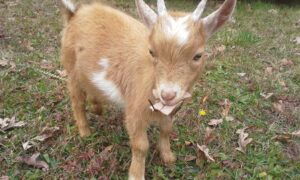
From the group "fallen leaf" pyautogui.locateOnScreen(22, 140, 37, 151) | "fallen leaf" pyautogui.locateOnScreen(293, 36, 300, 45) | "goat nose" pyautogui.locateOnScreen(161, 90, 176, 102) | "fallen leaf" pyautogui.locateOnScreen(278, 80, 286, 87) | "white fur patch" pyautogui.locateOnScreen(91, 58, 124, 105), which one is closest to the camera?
"goat nose" pyautogui.locateOnScreen(161, 90, 176, 102)

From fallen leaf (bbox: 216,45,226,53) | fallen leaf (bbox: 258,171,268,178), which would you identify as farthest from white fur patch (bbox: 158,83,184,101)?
fallen leaf (bbox: 216,45,226,53)

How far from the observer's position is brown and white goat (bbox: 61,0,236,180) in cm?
292

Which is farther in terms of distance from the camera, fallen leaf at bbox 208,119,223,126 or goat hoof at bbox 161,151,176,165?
fallen leaf at bbox 208,119,223,126

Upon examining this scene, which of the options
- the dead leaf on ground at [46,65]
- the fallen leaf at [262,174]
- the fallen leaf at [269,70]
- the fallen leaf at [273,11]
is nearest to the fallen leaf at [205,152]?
the fallen leaf at [262,174]

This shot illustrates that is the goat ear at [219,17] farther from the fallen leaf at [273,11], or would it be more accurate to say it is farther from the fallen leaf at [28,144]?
the fallen leaf at [273,11]

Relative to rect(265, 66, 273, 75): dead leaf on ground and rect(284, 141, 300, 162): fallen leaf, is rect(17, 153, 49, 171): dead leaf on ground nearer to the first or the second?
rect(284, 141, 300, 162): fallen leaf

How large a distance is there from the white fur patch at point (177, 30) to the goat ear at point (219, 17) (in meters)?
0.27

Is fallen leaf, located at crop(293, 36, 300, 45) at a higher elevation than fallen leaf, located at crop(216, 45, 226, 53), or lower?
lower

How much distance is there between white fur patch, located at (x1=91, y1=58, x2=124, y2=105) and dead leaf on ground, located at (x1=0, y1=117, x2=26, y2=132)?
1.00 meters

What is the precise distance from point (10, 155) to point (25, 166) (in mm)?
194

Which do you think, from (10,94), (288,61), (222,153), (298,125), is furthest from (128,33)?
(288,61)

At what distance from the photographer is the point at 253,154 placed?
4.14 m

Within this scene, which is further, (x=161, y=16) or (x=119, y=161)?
(x=119, y=161)

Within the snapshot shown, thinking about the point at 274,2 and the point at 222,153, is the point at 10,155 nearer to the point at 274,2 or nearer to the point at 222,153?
the point at 222,153
